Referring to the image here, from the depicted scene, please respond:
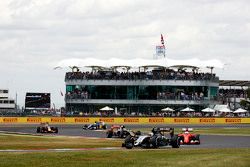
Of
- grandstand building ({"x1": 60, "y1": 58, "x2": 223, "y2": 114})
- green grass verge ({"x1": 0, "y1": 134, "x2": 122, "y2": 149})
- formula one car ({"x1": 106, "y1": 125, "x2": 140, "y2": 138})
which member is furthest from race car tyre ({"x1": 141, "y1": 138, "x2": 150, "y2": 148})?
grandstand building ({"x1": 60, "y1": 58, "x2": 223, "y2": 114})

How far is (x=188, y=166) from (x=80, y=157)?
240 inches

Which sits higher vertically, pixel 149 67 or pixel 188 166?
pixel 149 67

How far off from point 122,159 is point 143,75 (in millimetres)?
87122

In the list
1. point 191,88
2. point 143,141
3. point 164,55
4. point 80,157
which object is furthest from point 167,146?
point 164,55

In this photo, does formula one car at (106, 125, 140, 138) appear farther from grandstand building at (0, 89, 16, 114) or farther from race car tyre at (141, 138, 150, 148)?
grandstand building at (0, 89, 16, 114)

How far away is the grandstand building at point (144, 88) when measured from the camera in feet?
378

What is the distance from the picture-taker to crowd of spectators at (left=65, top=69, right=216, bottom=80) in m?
116

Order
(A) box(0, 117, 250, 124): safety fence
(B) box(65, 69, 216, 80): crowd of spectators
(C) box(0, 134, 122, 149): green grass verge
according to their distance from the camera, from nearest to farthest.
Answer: (C) box(0, 134, 122, 149): green grass verge
(A) box(0, 117, 250, 124): safety fence
(B) box(65, 69, 216, 80): crowd of spectators

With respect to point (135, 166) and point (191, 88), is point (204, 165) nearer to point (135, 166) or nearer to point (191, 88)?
point (135, 166)

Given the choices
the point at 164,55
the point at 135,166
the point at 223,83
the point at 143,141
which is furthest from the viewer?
the point at 223,83

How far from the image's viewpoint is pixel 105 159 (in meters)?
30.8

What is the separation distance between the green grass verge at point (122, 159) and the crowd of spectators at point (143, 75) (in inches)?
3206

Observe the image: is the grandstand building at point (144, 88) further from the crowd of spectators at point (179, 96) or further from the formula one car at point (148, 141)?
the formula one car at point (148, 141)

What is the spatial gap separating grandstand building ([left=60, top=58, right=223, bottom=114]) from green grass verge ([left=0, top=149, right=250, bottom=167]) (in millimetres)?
80294
